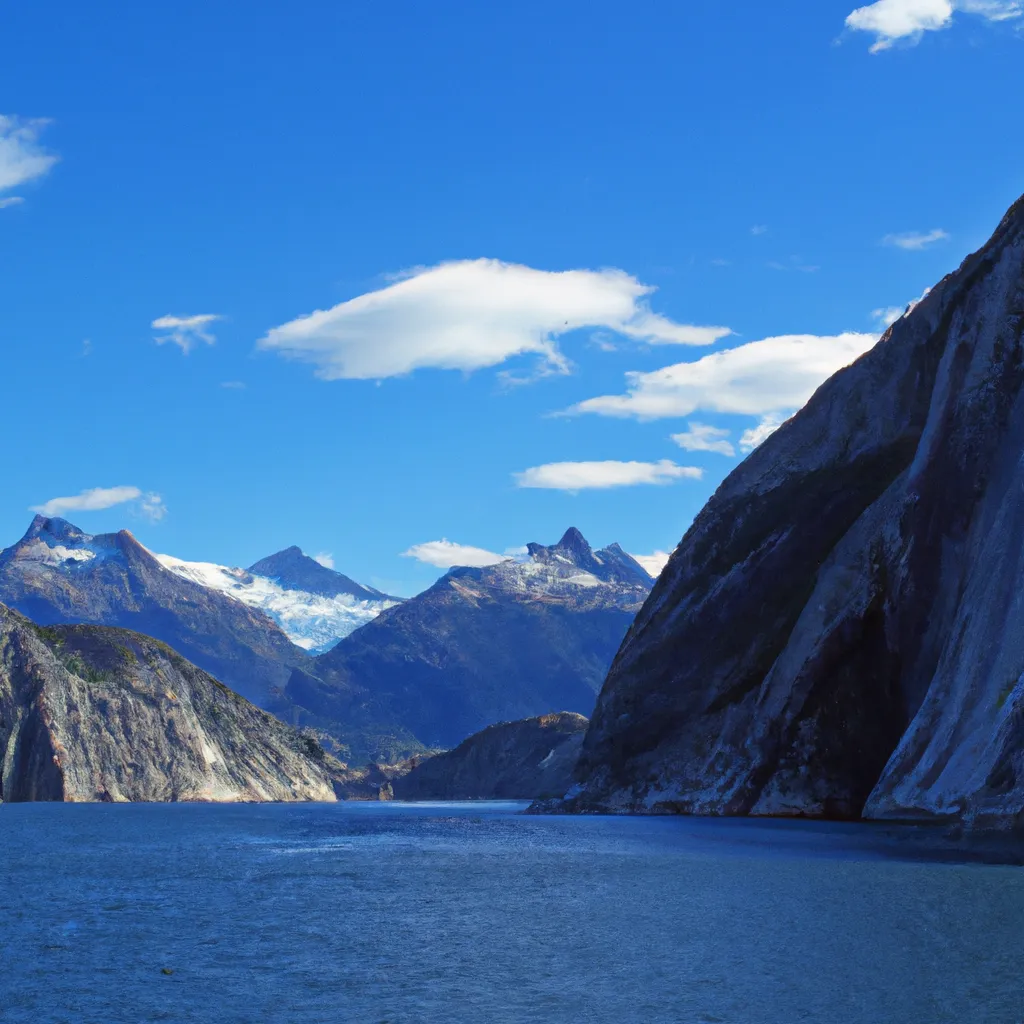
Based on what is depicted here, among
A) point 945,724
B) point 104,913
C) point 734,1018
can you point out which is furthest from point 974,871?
point 104,913

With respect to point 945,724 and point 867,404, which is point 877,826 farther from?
point 867,404

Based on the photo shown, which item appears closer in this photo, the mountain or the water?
the water

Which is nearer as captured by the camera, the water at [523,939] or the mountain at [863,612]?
the water at [523,939]

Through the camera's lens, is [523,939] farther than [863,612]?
No

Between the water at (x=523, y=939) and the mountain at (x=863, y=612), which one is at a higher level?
the mountain at (x=863, y=612)

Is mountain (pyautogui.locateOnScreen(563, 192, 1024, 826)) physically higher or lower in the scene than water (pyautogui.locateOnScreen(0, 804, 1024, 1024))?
higher
